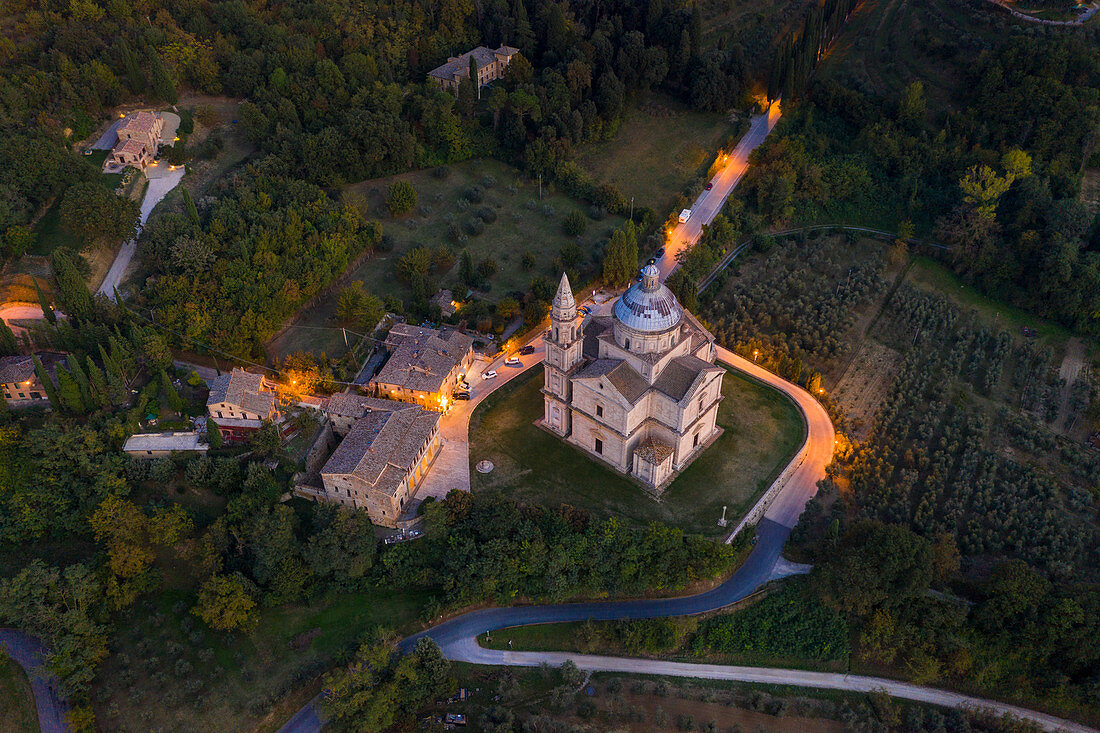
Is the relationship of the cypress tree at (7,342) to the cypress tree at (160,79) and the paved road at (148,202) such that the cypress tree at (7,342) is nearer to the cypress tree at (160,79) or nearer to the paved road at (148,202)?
the paved road at (148,202)

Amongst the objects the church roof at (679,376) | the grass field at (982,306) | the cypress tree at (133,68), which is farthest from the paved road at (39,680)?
the grass field at (982,306)

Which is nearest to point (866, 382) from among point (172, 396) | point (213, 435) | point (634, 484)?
point (634, 484)

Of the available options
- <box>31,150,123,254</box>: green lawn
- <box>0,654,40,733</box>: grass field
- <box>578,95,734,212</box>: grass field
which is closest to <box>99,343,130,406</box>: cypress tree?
<box>31,150,123,254</box>: green lawn

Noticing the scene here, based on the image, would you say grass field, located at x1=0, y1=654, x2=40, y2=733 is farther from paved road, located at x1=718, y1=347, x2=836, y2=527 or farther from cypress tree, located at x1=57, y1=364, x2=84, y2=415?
paved road, located at x1=718, y1=347, x2=836, y2=527

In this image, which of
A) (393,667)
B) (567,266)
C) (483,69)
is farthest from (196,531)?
(483,69)

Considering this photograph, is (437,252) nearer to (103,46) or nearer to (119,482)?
(119,482)

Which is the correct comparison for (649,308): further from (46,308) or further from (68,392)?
(46,308)
